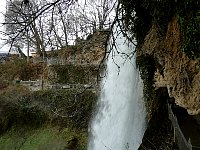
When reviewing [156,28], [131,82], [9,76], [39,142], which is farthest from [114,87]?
[9,76]

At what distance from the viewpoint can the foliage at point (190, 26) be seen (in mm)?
4824

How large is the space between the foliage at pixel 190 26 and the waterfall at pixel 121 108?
393 centimetres

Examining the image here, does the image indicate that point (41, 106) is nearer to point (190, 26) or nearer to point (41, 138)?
point (41, 138)

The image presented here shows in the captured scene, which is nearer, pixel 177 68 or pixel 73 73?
pixel 177 68

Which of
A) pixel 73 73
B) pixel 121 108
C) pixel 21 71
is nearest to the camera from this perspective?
pixel 121 108

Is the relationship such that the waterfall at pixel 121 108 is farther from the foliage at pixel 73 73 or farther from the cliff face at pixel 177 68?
the foliage at pixel 73 73

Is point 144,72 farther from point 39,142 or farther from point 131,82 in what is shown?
point 39,142

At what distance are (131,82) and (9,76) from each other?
636 inches

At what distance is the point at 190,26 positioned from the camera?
4910mm

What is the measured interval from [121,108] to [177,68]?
7.53m

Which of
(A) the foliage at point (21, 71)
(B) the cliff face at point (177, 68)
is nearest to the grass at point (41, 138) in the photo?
(A) the foliage at point (21, 71)

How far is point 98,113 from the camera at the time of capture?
17844 millimetres

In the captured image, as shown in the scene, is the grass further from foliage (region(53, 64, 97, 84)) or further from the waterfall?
foliage (region(53, 64, 97, 84))

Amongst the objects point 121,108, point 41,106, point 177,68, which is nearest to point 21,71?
point 41,106
